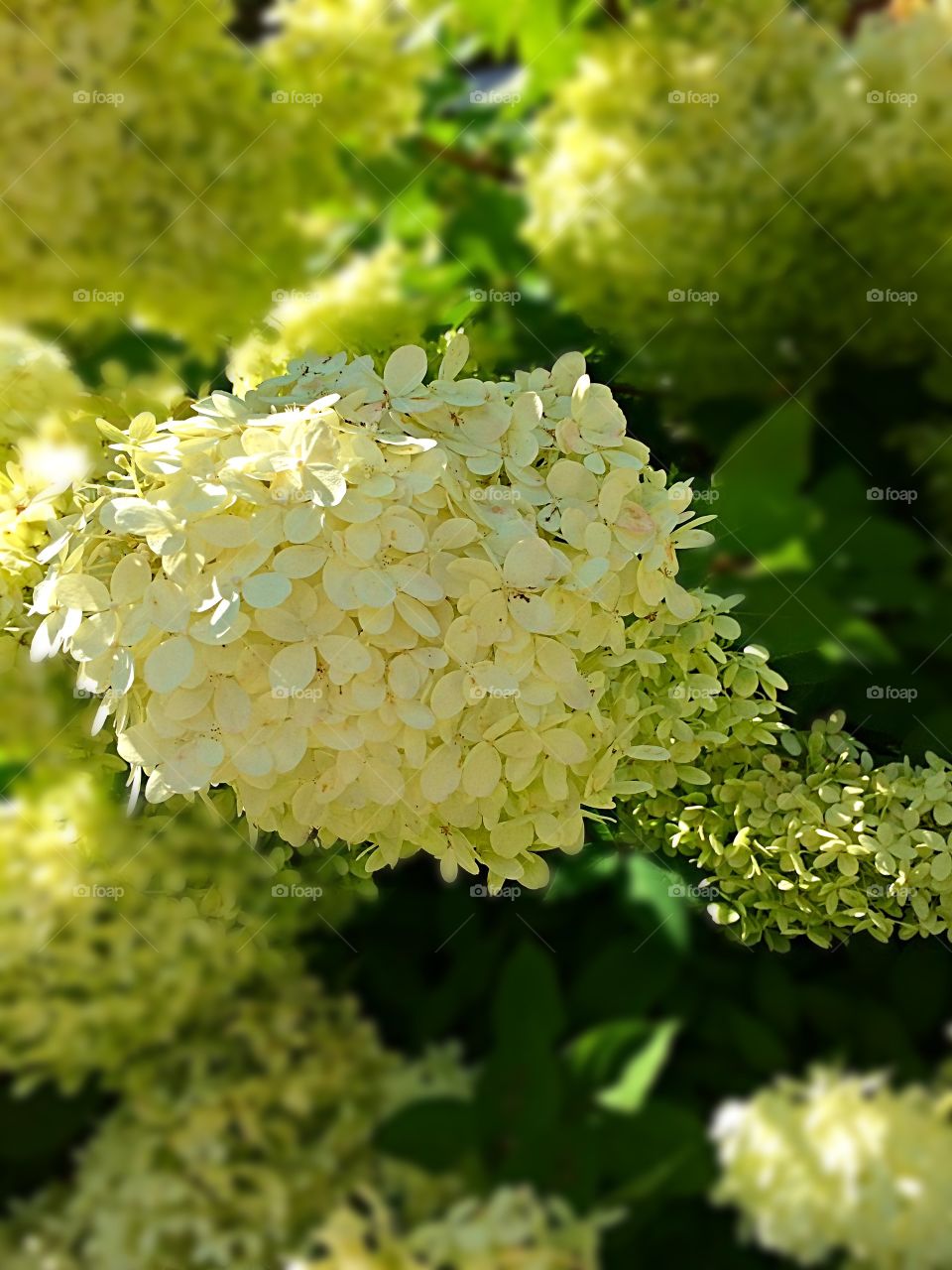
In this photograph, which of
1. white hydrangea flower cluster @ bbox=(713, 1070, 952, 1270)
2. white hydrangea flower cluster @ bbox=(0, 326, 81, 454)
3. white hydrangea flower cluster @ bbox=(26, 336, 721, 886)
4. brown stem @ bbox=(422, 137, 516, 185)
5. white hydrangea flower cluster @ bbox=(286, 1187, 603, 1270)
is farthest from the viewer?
brown stem @ bbox=(422, 137, 516, 185)

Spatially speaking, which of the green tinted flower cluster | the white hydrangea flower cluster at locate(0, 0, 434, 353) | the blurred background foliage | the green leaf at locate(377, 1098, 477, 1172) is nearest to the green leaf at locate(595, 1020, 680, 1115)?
the blurred background foliage

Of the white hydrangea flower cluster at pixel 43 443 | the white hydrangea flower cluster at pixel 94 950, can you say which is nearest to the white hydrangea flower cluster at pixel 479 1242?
the white hydrangea flower cluster at pixel 94 950

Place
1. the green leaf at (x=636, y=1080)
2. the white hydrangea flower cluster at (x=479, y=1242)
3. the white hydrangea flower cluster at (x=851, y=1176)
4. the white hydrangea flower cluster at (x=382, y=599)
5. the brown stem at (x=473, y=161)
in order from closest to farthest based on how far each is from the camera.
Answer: the white hydrangea flower cluster at (x=382, y=599) < the white hydrangea flower cluster at (x=479, y=1242) < the white hydrangea flower cluster at (x=851, y=1176) < the green leaf at (x=636, y=1080) < the brown stem at (x=473, y=161)

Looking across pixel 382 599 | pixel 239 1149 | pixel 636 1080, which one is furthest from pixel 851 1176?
pixel 382 599

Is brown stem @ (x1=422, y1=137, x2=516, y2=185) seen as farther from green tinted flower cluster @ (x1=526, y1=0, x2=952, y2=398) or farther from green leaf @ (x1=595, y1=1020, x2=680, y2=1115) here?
green leaf @ (x1=595, y1=1020, x2=680, y2=1115)

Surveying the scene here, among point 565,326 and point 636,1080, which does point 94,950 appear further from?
point 565,326

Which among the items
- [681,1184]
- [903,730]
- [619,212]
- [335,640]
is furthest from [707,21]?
[681,1184]

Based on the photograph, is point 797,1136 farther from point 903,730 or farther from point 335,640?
point 335,640

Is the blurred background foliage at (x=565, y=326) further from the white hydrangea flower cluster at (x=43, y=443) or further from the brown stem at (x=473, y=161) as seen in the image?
the white hydrangea flower cluster at (x=43, y=443)
